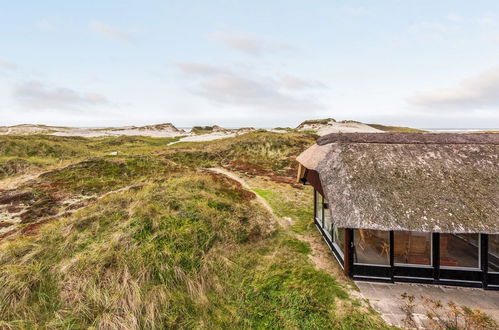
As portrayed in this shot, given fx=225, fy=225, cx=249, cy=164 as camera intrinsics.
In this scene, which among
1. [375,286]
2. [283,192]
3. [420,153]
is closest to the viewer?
[375,286]

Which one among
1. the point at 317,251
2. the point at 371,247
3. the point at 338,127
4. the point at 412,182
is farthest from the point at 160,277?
the point at 338,127

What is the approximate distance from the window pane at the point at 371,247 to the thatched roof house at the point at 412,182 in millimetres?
721

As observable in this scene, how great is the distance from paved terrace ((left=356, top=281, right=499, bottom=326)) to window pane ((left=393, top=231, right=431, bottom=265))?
0.79 meters

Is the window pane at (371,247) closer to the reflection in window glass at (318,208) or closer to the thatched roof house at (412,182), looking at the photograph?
the thatched roof house at (412,182)

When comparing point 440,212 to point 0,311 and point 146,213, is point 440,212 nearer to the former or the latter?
point 146,213

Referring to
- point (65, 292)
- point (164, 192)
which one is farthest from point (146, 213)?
point (65, 292)

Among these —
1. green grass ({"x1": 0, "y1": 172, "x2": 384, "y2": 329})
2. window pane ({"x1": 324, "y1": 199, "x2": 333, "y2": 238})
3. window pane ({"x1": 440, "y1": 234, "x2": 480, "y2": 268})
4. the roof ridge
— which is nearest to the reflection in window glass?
window pane ({"x1": 324, "y1": 199, "x2": 333, "y2": 238})

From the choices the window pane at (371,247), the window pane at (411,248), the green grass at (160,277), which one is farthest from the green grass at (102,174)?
the window pane at (411,248)

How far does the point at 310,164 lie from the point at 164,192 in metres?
8.47

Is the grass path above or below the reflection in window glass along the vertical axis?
below

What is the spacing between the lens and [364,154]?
8.84m

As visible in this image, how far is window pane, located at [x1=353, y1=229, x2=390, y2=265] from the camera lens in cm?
796

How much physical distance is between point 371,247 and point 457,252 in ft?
9.34

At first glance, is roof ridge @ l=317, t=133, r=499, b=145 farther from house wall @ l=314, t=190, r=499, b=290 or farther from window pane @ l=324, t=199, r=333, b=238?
window pane @ l=324, t=199, r=333, b=238
